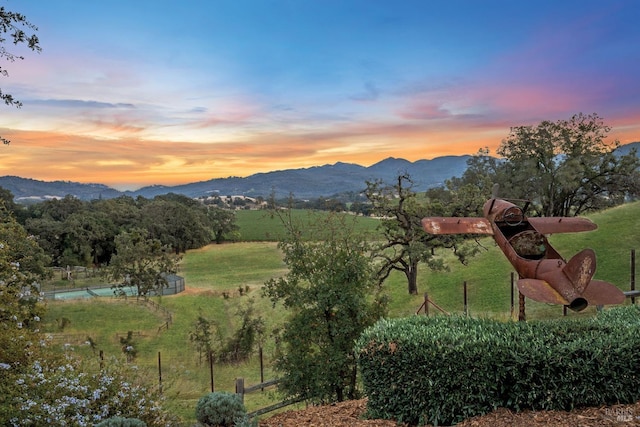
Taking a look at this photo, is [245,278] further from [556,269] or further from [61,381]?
[556,269]

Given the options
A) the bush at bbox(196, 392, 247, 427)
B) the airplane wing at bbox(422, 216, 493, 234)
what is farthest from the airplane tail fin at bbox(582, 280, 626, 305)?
the bush at bbox(196, 392, 247, 427)

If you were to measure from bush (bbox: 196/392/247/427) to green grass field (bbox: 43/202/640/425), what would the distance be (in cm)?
809

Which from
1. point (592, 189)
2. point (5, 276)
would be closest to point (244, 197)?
point (592, 189)

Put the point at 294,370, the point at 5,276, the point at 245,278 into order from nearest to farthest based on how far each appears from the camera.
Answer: the point at 294,370 → the point at 5,276 → the point at 245,278

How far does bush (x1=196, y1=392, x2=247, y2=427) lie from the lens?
7.66m

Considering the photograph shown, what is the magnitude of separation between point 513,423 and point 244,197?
128m

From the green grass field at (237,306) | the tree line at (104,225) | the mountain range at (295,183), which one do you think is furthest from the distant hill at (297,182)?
the green grass field at (237,306)

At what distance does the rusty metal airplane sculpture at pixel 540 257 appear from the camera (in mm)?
5945

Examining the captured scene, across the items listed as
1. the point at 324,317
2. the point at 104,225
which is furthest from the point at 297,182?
the point at 324,317

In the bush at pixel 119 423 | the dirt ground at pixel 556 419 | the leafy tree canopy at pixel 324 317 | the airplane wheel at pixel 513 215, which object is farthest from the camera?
the leafy tree canopy at pixel 324 317

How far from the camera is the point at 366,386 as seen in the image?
689cm

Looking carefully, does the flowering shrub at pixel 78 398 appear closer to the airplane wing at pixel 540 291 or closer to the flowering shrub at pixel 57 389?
the flowering shrub at pixel 57 389

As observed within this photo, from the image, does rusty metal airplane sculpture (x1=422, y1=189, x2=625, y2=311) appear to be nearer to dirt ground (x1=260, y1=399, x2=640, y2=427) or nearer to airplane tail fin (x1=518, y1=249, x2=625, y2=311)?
airplane tail fin (x1=518, y1=249, x2=625, y2=311)

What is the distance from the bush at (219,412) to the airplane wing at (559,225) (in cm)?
600
